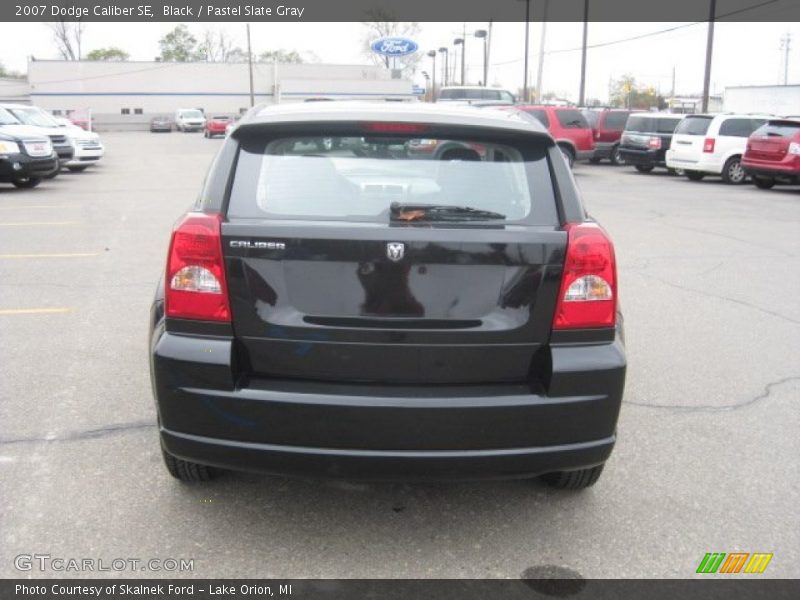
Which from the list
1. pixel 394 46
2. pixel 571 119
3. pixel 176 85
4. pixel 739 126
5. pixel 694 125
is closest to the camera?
pixel 739 126

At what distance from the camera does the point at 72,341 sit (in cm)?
575

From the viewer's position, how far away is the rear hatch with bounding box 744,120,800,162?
17000mm

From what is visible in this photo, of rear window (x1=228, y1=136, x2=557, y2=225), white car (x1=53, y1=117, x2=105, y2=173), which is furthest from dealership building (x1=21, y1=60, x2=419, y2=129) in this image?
rear window (x1=228, y1=136, x2=557, y2=225)

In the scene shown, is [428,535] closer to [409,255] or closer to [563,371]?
[563,371]

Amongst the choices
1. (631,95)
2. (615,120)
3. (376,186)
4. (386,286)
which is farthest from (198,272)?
(631,95)

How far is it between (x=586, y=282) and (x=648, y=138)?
21.5 meters

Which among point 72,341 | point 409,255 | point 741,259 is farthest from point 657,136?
point 409,255

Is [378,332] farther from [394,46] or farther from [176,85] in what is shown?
[176,85]

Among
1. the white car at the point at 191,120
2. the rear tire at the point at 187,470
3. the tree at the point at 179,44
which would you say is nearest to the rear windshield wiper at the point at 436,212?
the rear tire at the point at 187,470

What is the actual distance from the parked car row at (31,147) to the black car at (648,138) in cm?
1575

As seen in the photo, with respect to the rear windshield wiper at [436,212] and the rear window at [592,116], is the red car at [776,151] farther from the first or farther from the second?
the rear windshield wiper at [436,212]

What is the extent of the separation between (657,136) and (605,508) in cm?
2134

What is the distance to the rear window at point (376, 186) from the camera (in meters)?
2.99

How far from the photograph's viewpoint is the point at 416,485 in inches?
144
